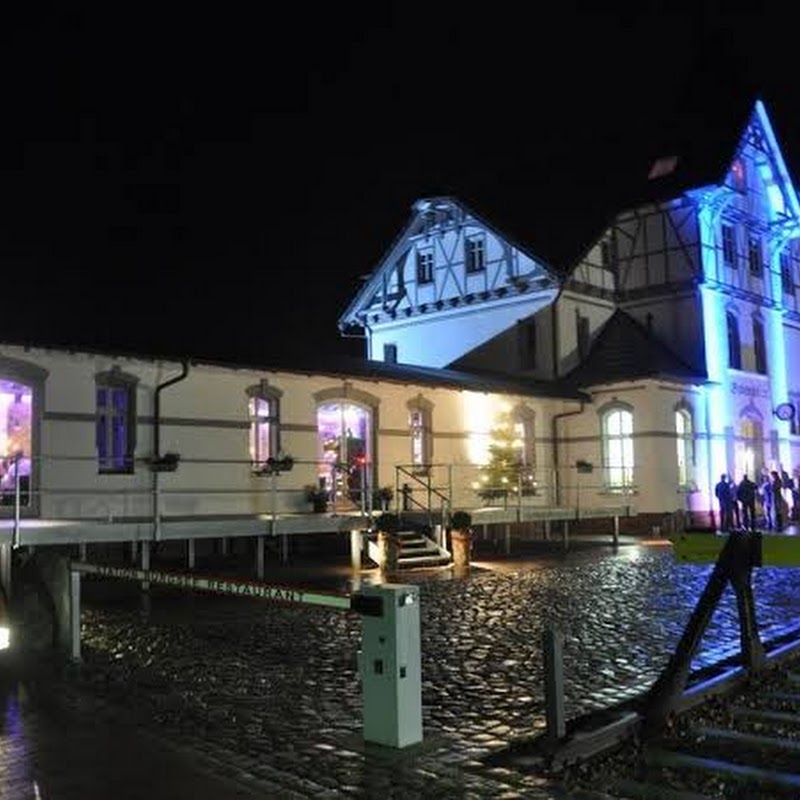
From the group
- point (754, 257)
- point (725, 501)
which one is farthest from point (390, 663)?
point (754, 257)

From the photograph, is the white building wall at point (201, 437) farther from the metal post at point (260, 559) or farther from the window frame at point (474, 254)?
the window frame at point (474, 254)

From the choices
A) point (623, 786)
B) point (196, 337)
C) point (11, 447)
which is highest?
point (196, 337)

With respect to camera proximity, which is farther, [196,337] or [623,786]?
[196,337]

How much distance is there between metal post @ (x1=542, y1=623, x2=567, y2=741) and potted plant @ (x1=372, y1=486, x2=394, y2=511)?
16.2 m

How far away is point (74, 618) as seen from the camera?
1072cm

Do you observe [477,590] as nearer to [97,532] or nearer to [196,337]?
[97,532]

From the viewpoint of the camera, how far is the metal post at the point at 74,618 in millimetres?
10648

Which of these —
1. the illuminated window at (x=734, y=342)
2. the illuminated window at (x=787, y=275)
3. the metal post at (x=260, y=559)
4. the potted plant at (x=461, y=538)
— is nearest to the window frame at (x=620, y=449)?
the illuminated window at (x=734, y=342)

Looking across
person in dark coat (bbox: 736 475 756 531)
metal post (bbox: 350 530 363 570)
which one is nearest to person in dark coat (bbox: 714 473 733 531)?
person in dark coat (bbox: 736 475 756 531)

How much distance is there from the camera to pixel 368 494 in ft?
70.8

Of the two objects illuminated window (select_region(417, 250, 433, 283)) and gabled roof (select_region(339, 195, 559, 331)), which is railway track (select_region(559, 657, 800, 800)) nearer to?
gabled roof (select_region(339, 195, 559, 331))

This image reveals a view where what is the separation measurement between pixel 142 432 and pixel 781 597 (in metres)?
12.7

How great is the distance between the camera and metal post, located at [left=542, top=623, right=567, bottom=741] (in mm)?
6824

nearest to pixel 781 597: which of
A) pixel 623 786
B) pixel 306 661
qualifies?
pixel 306 661
